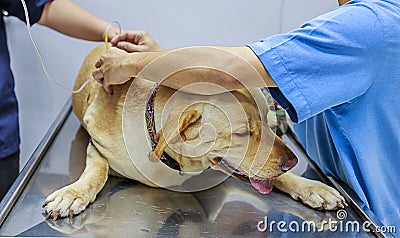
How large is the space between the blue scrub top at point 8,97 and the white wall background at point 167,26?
382 millimetres

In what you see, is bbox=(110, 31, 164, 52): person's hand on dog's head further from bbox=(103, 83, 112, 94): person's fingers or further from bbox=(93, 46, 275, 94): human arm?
bbox=(93, 46, 275, 94): human arm

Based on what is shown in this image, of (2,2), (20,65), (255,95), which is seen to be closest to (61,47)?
(20,65)

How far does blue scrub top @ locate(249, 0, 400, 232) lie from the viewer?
33.7 inches

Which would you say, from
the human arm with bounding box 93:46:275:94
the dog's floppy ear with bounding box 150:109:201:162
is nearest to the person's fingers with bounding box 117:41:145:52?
the human arm with bounding box 93:46:275:94

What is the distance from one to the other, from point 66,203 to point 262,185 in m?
0.39

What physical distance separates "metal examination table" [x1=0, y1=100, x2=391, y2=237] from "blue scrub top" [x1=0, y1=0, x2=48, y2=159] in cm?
25

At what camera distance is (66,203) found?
0.93 m

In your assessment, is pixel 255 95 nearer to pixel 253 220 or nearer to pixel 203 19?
pixel 253 220

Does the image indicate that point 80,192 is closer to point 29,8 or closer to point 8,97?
point 8,97

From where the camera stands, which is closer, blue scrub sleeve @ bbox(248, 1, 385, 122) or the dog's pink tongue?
blue scrub sleeve @ bbox(248, 1, 385, 122)

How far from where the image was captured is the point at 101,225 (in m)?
0.90

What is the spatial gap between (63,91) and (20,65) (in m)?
0.18

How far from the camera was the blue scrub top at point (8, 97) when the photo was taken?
1.40m

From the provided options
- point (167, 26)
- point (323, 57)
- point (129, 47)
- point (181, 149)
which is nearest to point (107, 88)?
point (129, 47)
